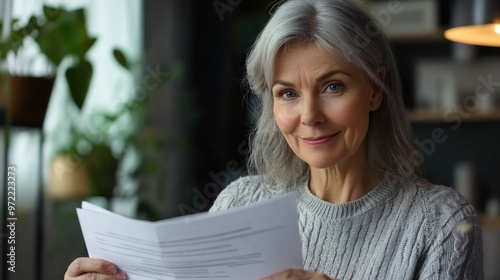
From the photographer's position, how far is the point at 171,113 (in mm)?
3934

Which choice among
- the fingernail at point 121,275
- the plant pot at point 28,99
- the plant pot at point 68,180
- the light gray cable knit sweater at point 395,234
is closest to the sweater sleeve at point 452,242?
the light gray cable knit sweater at point 395,234

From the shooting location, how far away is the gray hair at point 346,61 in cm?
135

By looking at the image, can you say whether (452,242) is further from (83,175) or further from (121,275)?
(83,175)

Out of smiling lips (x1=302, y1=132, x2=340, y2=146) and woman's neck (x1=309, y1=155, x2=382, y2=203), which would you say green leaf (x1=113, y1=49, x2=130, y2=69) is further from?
smiling lips (x1=302, y1=132, x2=340, y2=146)

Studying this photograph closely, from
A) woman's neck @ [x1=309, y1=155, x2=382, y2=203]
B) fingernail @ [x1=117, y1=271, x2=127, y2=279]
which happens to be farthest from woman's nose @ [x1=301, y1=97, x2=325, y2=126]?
fingernail @ [x1=117, y1=271, x2=127, y2=279]

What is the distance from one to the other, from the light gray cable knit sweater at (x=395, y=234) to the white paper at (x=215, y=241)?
28 centimetres

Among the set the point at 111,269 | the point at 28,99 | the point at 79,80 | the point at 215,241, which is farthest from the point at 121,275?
the point at 79,80

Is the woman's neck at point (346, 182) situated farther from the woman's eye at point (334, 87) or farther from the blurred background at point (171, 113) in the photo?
the blurred background at point (171, 113)

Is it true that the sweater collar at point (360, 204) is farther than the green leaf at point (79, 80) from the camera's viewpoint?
No

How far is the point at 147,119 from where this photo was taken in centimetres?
376

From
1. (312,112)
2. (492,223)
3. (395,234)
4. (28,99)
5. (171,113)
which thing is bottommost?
(492,223)

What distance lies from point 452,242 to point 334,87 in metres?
0.34

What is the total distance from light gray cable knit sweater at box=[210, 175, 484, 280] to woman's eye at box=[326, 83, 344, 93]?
22 cm

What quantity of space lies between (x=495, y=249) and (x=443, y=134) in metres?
0.70
